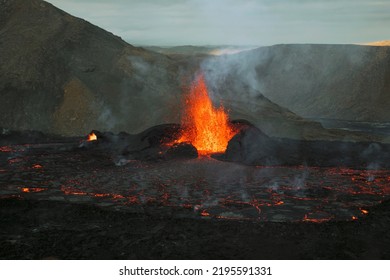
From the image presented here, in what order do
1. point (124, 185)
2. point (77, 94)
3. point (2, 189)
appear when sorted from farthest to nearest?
point (77, 94)
point (124, 185)
point (2, 189)

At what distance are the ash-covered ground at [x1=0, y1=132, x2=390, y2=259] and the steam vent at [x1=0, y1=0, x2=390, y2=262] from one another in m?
0.04

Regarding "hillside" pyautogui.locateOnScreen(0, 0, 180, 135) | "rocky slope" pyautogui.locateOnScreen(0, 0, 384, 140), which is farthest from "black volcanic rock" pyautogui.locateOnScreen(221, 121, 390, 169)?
"hillside" pyautogui.locateOnScreen(0, 0, 180, 135)

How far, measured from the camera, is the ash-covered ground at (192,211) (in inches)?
261

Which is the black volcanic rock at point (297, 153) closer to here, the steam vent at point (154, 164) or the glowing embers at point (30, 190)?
the steam vent at point (154, 164)

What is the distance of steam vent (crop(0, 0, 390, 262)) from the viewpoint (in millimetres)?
7066

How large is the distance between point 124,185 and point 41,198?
94.4 inches

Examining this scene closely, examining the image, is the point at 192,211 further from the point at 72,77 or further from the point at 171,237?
the point at 72,77

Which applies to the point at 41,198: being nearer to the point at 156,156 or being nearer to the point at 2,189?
the point at 2,189

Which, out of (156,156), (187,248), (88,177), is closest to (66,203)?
(88,177)

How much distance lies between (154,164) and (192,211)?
6.31 m

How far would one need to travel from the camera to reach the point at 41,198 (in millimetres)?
9680

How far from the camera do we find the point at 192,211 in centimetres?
874

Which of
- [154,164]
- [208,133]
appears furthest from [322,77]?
[154,164]

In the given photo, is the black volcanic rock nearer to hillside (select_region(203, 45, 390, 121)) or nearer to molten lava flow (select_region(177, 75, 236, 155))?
molten lava flow (select_region(177, 75, 236, 155))
